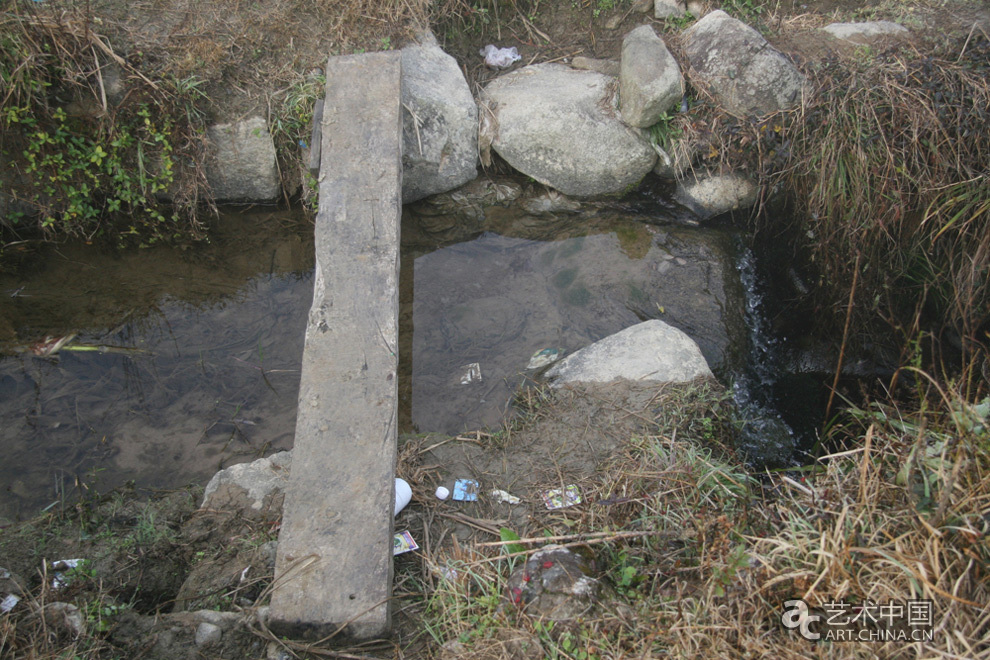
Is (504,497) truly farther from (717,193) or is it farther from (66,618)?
(717,193)

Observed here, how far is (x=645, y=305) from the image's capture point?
4.11 metres

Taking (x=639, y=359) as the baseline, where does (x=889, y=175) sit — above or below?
above

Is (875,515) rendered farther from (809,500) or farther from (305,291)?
(305,291)

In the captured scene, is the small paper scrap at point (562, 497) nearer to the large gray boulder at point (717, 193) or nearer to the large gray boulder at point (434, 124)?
the large gray boulder at point (434, 124)

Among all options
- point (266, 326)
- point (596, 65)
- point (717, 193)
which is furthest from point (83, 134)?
point (717, 193)

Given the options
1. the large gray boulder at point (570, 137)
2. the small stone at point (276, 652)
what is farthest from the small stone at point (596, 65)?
the small stone at point (276, 652)

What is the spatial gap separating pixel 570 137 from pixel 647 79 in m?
0.65

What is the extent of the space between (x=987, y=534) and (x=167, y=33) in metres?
5.21

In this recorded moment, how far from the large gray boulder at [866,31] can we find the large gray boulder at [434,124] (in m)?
2.77

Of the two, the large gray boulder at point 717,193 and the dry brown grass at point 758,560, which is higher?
the large gray boulder at point 717,193

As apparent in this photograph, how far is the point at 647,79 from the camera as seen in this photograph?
13.4ft

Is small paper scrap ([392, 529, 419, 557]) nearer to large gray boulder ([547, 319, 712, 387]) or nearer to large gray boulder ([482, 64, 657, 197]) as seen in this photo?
large gray boulder ([547, 319, 712, 387])

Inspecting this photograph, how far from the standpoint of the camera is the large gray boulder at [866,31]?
167 inches

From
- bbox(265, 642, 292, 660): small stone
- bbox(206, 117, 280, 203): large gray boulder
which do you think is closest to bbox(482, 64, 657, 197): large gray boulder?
bbox(206, 117, 280, 203): large gray boulder
